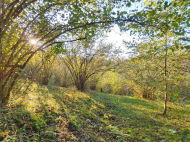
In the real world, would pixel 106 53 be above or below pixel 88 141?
above

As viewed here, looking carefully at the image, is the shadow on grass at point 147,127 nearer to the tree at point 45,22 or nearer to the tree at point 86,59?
the tree at point 45,22

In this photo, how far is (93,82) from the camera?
15312 mm

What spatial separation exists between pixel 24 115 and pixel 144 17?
3599mm

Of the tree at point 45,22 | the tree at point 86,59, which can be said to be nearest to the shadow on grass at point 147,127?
the tree at point 45,22

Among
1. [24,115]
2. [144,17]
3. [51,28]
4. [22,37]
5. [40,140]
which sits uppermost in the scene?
[144,17]

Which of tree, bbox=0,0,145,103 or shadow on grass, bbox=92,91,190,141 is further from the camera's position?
shadow on grass, bbox=92,91,190,141

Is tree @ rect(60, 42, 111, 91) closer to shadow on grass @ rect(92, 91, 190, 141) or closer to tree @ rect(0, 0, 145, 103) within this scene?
shadow on grass @ rect(92, 91, 190, 141)

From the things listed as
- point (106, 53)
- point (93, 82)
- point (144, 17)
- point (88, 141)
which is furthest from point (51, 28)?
point (93, 82)

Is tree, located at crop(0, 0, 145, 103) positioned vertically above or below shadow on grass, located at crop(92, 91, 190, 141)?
above

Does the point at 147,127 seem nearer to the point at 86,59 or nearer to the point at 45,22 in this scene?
the point at 45,22

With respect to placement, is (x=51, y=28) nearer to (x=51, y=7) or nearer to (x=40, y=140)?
(x=51, y=7)

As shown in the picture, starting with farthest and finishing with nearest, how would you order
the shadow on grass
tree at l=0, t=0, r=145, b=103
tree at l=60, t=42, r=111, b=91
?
tree at l=60, t=42, r=111, b=91, the shadow on grass, tree at l=0, t=0, r=145, b=103

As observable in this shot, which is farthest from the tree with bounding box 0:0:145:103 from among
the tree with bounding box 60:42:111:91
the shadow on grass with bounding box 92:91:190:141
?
the tree with bounding box 60:42:111:91

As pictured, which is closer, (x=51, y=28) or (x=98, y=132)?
(x=51, y=28)
